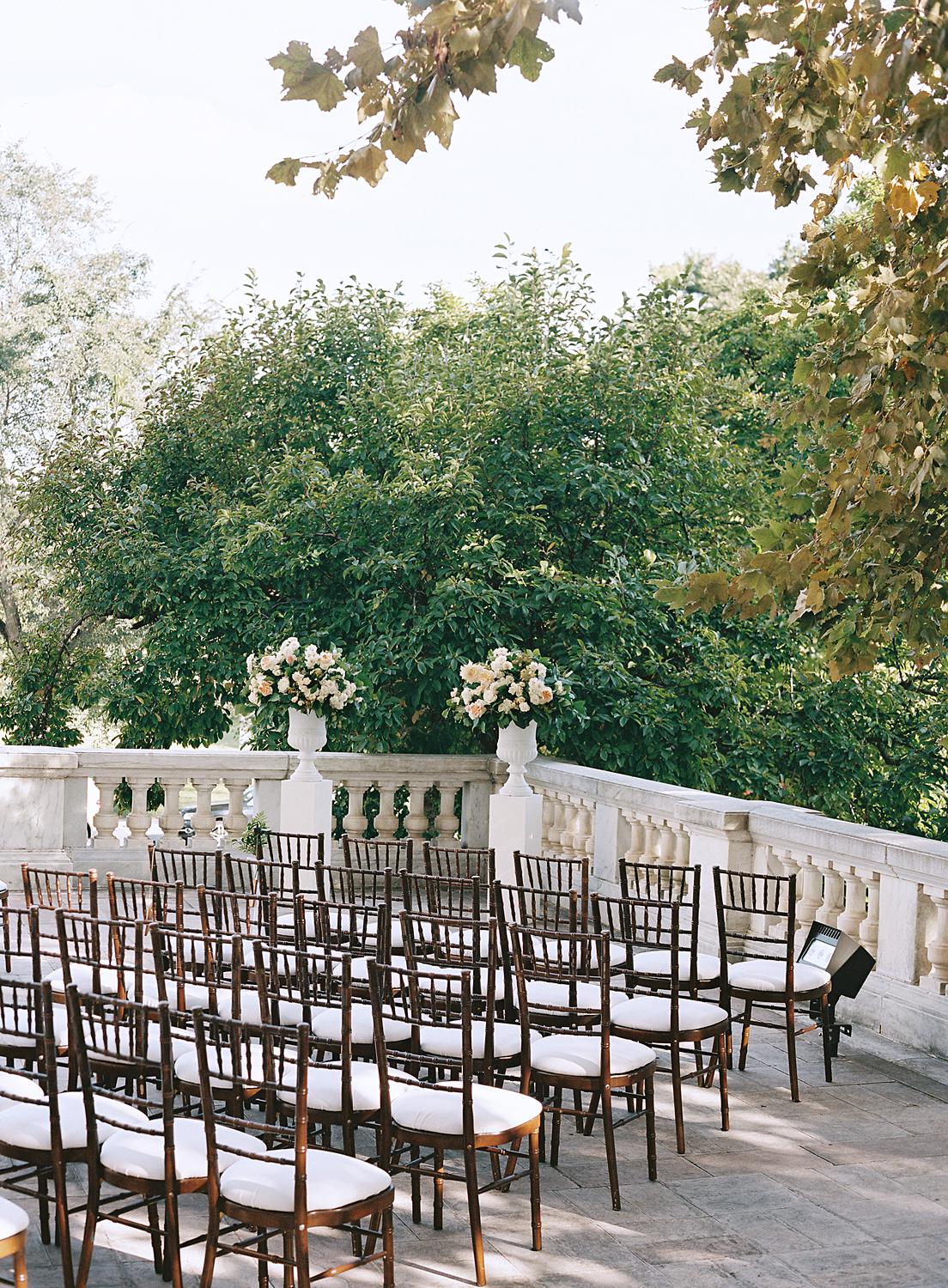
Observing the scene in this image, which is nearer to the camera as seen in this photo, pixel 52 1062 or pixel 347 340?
pixel 52 1062

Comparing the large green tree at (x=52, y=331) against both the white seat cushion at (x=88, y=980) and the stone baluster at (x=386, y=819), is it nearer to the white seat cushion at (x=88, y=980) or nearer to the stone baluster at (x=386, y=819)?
the stone baluster at (x=386, y=819)

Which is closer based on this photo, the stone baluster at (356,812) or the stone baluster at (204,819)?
the stone baluster at (204,819)

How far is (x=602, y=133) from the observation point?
68688mm

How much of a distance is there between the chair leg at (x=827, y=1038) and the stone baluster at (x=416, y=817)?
16.7ft

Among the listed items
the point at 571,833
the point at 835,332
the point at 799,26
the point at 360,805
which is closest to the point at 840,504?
the point at 835,332

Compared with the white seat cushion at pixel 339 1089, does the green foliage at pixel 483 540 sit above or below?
above

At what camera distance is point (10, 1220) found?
153 inches

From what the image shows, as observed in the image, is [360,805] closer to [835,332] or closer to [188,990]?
[188,990]

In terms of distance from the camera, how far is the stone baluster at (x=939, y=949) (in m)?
7.38

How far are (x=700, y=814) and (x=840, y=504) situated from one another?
3.69 meters

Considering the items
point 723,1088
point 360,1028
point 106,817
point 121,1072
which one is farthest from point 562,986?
point 106,817

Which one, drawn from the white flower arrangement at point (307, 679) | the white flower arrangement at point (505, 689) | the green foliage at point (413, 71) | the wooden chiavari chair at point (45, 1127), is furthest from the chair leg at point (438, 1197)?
the white flower arrangement at point (307, 679)

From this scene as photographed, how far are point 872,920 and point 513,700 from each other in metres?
3.32

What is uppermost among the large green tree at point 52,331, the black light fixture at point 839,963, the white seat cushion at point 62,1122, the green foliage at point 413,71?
the large green tree at point 52,331
